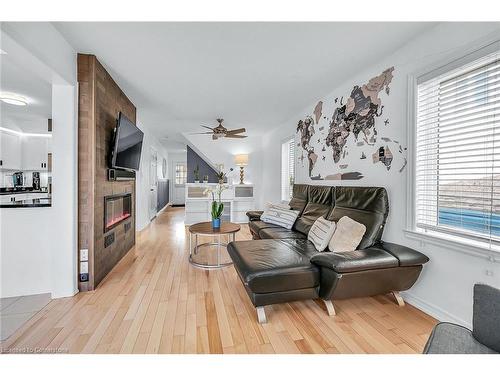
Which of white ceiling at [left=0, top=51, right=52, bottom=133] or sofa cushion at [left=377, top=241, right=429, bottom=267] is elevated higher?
white ceiling at [left=0, top=51, right=52, bottom=133]

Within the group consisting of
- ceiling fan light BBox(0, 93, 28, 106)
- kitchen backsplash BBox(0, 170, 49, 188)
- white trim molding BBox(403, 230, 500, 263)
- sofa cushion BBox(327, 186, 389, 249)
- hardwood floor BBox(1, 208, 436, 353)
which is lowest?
hardwood floor BBox(1, 208, 436, 353)

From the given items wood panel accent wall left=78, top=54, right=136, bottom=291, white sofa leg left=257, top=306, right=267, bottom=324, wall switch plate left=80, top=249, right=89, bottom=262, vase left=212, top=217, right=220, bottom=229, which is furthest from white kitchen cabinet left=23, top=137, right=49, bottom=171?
white sofa leg left=257, top=306, right=267, bottom=324

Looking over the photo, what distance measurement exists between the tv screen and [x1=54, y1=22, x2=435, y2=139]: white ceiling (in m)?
0.58

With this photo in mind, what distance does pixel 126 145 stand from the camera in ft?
9.73

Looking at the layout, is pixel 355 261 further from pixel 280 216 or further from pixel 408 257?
pixel 280 216

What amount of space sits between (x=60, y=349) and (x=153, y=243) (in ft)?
8.44

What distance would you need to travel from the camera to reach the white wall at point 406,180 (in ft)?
5.30

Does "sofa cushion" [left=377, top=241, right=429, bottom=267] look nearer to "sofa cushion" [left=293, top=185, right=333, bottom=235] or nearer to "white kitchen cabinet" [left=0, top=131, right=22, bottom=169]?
"sofa cushion" [left=293, top=185, right=333, bottom=235]

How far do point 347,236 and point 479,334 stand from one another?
1157 millimetres

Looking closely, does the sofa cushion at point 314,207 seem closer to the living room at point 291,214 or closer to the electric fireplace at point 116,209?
the living room at point 291,214

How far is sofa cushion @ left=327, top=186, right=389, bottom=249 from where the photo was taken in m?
2.15

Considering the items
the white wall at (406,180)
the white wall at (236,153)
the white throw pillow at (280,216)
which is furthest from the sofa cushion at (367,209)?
the white wall at (236,153)

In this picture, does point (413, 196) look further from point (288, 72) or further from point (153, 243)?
point (153, 243)

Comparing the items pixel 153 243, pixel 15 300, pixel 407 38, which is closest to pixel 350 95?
pixel 407 38
